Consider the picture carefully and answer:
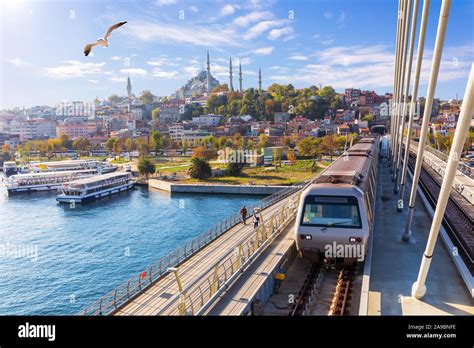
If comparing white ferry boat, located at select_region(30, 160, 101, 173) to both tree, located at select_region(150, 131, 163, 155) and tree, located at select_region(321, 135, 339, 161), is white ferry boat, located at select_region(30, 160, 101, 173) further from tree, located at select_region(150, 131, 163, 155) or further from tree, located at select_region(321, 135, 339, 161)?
tree, located at select_region(321, 135, 339, 161)

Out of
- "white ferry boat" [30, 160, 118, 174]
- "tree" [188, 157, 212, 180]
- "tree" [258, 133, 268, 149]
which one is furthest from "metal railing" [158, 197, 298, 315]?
"tree" [258, 133, 268, 149]

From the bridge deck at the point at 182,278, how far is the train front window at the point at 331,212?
214cm

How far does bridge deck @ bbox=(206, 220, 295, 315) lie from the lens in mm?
5578

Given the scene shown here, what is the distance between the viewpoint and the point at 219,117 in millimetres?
98125

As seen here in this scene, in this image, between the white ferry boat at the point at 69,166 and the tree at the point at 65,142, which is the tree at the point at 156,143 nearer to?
the white ferry boat at the point at 69,166

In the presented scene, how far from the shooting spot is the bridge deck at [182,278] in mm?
6196

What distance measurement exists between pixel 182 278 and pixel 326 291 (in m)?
2.83

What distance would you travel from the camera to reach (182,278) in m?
7.92

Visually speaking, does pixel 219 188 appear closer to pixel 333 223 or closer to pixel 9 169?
pixel 333 223

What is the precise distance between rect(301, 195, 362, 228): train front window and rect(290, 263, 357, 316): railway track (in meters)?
1.02

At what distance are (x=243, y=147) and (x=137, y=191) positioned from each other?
74.2 ft

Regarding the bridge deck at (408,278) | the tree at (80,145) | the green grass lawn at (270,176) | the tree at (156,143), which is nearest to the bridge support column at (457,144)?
the bridge deck at (408,278)

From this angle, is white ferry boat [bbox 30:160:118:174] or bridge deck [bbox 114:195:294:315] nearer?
bridge deck [bbox 114:195:294:315]

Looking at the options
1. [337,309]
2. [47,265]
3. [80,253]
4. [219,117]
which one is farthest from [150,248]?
[219,117]
